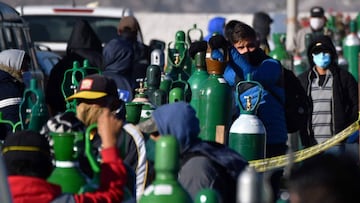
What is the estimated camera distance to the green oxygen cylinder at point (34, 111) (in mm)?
8211

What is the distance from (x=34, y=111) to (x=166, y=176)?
251 centimetres

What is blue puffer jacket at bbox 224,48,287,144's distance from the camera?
1096 cm

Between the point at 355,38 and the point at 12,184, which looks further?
the point at 355,38

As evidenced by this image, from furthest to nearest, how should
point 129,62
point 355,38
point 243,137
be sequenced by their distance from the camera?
point 355,38 → point 129,62 → point 243,137

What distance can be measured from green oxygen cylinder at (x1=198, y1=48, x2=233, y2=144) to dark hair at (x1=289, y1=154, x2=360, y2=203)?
4.99 m

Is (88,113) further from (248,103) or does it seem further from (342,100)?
(342,100)

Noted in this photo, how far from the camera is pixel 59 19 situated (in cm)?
2191

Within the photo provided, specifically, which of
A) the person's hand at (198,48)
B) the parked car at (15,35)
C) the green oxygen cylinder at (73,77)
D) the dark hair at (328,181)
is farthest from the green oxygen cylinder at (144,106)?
the parked car at (15,35)

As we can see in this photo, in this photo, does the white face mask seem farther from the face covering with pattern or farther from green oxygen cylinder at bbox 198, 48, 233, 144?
the face covering with pattern

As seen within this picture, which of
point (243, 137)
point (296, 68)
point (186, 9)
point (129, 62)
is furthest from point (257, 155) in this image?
point (186, 9)

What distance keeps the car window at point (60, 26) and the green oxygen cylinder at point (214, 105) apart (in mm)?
10993

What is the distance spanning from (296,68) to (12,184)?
48.6ft

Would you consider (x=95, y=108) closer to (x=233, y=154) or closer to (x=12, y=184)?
(x=233, y=154)

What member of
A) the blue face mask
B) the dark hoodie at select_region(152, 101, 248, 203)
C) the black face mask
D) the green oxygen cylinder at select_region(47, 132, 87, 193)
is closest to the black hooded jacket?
the blue face mask
